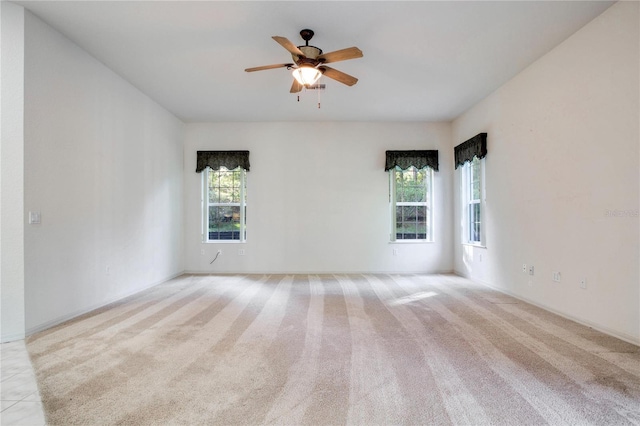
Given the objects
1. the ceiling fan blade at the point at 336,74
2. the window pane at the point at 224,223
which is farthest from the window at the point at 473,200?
the window pane at the point at 224,223

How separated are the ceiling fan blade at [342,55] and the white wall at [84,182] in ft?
9.06

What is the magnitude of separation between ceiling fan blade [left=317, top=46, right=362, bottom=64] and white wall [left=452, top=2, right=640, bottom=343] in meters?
2.35

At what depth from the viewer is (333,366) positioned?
2525 millimetres

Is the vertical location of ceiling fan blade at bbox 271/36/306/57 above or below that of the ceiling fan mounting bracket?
below

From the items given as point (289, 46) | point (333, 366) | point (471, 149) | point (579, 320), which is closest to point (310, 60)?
point (289, 46)

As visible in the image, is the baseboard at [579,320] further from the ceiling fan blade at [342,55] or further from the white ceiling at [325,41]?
the ceiling fan blade at [342,55]

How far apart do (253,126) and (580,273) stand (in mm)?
5750

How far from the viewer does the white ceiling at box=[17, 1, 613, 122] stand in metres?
3.17

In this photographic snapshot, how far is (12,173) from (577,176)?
5504mm

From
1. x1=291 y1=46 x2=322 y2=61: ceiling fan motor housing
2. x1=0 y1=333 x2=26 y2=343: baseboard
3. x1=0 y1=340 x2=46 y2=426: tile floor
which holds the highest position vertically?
x1=291 y1=46 x2=322 y2=61: ceiling fan motor housing

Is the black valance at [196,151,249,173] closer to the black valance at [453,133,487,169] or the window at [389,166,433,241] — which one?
the window at [389,166,433,241]

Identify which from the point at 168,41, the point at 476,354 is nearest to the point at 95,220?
the point at 168,41

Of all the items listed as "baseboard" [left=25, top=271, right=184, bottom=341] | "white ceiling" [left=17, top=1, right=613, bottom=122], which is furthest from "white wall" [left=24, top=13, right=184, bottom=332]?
"white ceiling" [left=17, top=1, right=613, bottom=122]

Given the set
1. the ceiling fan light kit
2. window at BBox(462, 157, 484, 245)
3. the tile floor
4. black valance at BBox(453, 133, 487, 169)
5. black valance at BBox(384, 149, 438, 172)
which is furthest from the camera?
black valance at BBox(384, 149, 438, 172)
